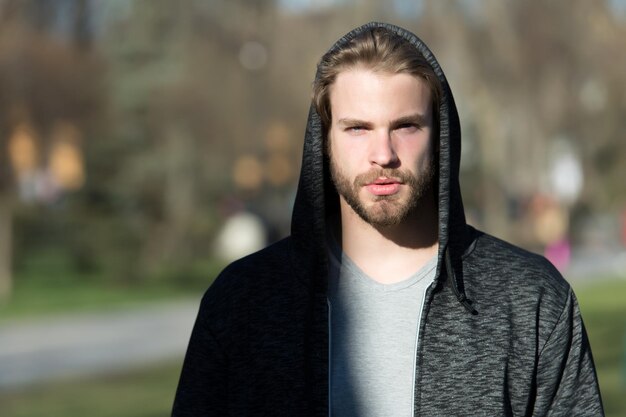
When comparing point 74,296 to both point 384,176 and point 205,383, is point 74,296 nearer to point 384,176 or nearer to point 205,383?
point 205,383

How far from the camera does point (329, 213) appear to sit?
330 cm

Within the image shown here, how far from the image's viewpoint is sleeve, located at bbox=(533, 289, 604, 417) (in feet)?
9.78

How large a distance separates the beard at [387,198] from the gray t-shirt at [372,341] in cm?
17

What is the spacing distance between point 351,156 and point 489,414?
2.23 ft

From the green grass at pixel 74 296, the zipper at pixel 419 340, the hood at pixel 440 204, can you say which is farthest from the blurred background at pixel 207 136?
the zipper at pixel 419 340

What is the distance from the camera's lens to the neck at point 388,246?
310cm

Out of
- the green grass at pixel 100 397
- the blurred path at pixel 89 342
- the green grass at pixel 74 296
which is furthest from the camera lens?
the green grass at pixel 74 296

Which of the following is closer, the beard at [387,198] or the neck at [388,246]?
the beard at [387,198]

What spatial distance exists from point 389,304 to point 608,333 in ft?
45.8

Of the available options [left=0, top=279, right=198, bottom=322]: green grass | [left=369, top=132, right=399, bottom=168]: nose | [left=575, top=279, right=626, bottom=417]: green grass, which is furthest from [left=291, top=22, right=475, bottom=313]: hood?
[left=0, top=279, right=198, bottom=322]: green grass

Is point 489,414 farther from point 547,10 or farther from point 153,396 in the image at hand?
point 547,10

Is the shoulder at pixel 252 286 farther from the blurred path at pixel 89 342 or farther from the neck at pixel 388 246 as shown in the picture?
the blurred path at pixel 89 342

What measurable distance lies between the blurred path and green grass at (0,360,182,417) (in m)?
0.57

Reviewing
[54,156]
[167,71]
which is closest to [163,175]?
[167,71]
